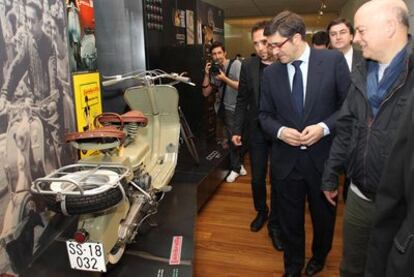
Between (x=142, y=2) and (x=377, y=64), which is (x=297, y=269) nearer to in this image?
(x=377, y=64)

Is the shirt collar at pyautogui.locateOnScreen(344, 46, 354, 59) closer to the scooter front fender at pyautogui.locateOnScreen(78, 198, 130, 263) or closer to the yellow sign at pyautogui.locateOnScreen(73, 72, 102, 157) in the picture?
the yellow sign at pyautogui.locateOnScreen(73, 72, 102, 157)

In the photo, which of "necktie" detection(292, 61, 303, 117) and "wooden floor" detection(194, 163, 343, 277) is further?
"wooden floor" detection(194, 163, 343, 277)

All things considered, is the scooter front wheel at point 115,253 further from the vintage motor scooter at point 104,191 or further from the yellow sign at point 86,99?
the yellow sign at point 86,99

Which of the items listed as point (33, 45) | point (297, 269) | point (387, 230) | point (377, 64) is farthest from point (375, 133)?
point (33, 45)

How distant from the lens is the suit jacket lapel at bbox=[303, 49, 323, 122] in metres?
1.84

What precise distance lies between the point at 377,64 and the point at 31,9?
168cm

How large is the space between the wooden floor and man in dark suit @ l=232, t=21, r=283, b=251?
0.16m

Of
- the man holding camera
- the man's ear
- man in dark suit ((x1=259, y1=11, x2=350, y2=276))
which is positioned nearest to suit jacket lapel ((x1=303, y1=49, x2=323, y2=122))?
man in dark suit ((x1=259, y1=11, x2=350, y2=276))

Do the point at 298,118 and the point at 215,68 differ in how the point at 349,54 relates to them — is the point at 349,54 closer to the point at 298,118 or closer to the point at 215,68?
the point at 215,68

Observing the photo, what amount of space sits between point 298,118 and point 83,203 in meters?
1.17

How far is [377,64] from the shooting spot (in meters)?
1.46

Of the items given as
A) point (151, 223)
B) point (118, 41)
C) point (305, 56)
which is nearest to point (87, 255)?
point (151, 223)

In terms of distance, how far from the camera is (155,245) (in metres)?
2.06

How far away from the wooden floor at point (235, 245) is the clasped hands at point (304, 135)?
0.95 m
